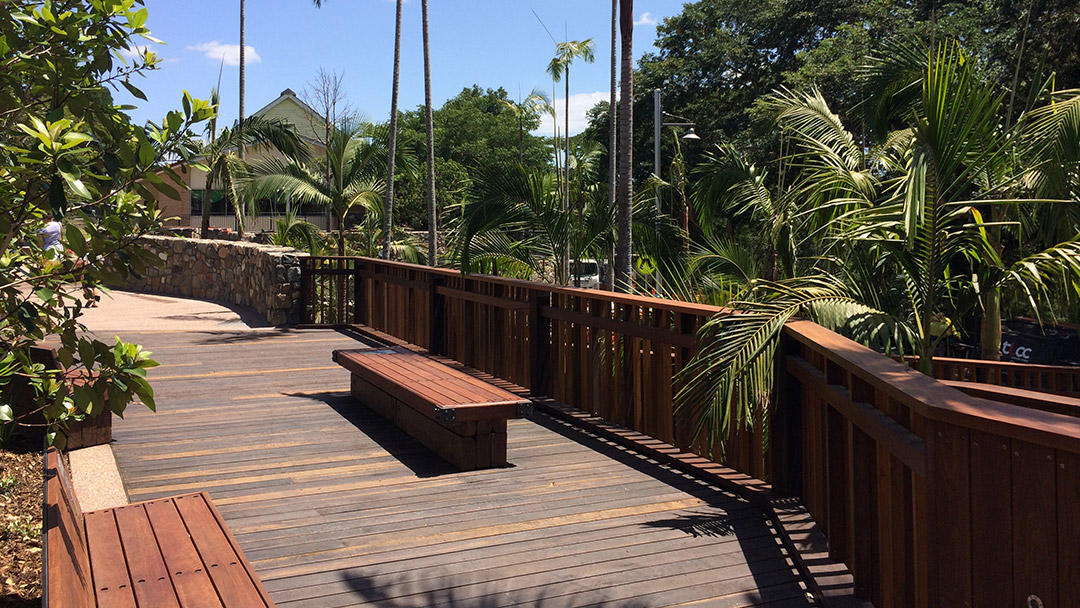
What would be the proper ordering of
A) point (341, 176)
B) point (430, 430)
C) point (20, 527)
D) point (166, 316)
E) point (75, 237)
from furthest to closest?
1. point (341, 176)
2. point (166, 316)
3. point (430, 430)
4. point (20, 527)
5. point (75, 237)

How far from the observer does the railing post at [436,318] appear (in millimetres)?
10109

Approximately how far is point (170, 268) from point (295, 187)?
4.60 m

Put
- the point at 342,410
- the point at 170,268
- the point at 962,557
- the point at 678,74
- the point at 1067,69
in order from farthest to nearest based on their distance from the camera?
the point at 678,74
the point at 170,268
the point at 1067,69
the point at 342,410
the point at 962,557

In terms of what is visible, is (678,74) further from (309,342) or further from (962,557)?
(962,557)

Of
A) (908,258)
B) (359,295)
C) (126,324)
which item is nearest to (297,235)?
(126,324)

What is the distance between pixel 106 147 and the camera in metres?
2.89

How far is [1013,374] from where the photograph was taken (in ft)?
24.5

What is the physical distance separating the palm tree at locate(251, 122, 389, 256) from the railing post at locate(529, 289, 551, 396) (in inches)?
403

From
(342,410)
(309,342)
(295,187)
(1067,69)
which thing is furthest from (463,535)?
(1067,69)

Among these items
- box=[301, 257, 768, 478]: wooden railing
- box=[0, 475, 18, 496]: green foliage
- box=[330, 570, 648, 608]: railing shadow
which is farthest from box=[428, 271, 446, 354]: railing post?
box=[330, 570, 648, 608]: railing shadow

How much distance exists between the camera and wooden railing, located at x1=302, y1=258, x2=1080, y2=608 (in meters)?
2.31

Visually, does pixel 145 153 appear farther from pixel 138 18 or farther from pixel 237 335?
pixel 237 335

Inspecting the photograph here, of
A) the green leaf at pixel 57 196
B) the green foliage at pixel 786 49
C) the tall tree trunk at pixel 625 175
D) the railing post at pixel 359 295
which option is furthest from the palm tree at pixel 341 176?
the green leaf at pixel 57 196

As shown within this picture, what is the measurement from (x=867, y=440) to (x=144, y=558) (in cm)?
283
